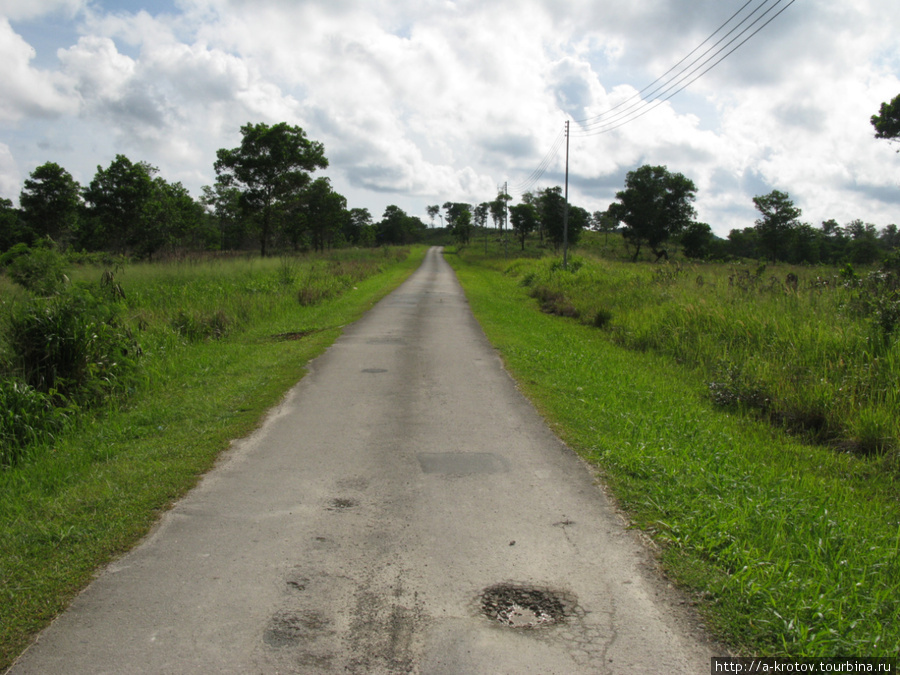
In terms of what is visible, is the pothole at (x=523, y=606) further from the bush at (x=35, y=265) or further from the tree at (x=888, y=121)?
the tree at (x=888, y=121)

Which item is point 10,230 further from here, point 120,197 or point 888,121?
point 888,121

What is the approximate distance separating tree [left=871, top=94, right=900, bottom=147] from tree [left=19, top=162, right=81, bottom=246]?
4475 cm

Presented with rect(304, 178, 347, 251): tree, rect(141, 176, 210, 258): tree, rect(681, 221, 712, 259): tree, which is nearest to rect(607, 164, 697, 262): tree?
rect(681, 221, 712, 259): tree

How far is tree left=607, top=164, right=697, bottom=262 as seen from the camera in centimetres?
5759

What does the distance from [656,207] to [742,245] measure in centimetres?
2624

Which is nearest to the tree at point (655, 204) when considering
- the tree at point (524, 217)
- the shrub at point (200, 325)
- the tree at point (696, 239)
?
the tree at point (696, 239)

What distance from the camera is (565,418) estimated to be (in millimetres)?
6910

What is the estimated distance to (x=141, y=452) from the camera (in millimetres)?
5633

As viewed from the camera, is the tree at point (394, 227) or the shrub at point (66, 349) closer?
the shrub at point (66, 349)

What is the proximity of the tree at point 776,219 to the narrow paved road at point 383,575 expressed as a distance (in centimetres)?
6937

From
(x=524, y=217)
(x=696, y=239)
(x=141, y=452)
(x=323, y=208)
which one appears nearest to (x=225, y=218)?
(x=323, y=208)

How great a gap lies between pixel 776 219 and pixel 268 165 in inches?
2200

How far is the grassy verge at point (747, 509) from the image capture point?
9.80ft

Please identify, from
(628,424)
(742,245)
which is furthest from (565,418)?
(742,245)
